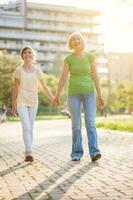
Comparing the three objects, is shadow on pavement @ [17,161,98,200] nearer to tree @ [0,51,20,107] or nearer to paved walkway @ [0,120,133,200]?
paved walkway @ [0,120,133,200]

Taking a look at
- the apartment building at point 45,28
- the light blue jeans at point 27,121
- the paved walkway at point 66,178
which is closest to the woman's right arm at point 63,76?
the light blue jeans at point 27,121

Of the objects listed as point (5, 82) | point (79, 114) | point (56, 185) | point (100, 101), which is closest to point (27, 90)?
point (79, 114)

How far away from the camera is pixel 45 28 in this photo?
124562 mm

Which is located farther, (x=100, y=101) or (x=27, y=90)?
(x=27, y=90)

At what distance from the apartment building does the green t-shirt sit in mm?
105195

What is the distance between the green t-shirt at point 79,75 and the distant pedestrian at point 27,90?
58 centimetres

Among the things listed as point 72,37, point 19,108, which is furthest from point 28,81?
point 72,37

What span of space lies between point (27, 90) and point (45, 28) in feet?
379

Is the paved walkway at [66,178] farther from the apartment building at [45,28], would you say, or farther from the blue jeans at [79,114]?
the apartment building at [45,28]

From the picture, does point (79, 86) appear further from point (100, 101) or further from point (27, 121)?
point (27, 121)

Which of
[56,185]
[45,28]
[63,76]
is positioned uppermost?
[45,28]

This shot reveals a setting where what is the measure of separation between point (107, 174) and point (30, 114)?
8.69 ft

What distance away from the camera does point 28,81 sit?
1005 cm

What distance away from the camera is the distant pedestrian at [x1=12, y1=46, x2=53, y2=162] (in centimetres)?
991
